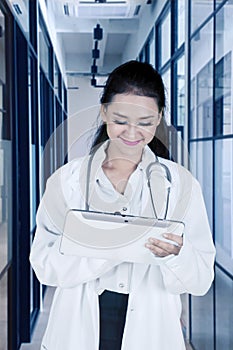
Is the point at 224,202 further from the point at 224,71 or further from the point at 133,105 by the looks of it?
the point at 133,105

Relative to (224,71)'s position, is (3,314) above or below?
below

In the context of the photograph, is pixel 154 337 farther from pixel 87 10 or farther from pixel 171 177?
pixel 87 10

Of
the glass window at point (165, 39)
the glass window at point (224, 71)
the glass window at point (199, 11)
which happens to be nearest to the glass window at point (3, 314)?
the glass window at point (224, 71)

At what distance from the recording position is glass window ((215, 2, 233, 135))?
7.93 feet

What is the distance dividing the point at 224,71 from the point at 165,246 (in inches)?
62.9

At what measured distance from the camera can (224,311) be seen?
2645 mm

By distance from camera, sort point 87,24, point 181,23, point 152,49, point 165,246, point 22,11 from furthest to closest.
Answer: point 87,24 < point 152,49 < point 181,23 < point 22,11 < point 165,246

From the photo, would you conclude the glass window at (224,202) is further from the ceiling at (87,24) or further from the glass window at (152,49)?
the glass window at (152,49)

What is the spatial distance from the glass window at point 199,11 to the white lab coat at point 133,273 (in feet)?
6.26

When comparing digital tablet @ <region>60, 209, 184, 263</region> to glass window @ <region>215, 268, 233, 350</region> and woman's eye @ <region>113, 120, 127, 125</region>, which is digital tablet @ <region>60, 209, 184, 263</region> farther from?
glass window @ <region>215, 268, 233, 350</region>

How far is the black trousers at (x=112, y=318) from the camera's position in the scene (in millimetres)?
1226

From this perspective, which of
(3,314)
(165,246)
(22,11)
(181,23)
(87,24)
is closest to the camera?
(165,246)

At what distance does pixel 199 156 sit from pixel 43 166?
1.33 m

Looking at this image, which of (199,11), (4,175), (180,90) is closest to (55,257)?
(4,175)
